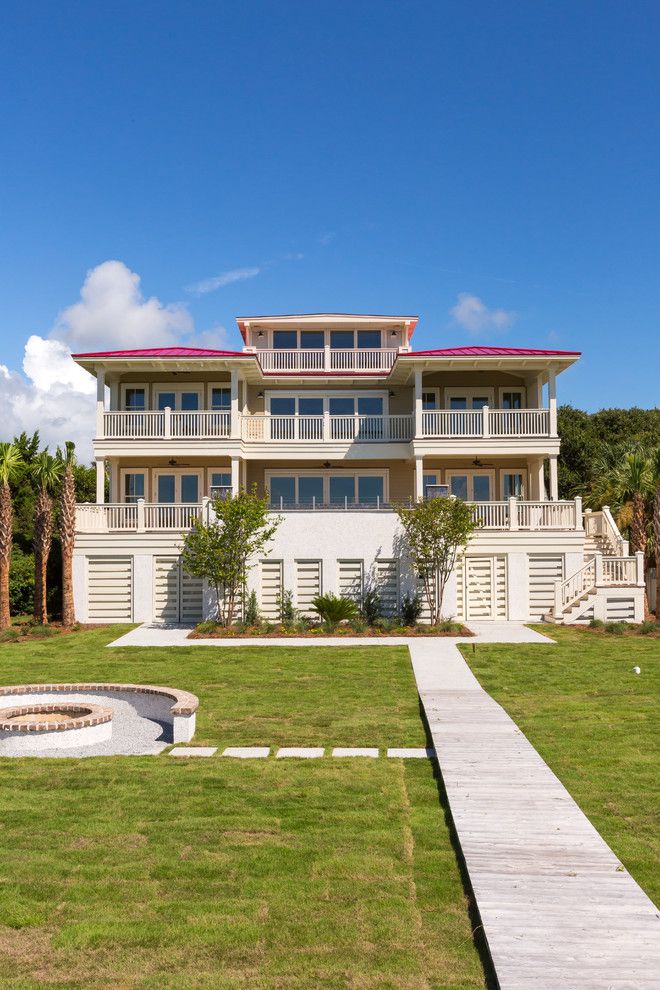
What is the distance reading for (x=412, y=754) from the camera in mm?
10305

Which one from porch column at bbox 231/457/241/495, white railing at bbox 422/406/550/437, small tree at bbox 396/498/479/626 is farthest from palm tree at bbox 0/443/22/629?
white railing at bbox 422/406/550/437

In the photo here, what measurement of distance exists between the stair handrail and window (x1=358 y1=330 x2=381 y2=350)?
1404 cm

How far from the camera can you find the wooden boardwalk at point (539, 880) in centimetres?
507

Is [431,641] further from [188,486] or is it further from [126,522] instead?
[188,486]

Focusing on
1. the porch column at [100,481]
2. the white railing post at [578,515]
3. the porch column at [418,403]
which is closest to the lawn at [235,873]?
the white railing post at [578,515]

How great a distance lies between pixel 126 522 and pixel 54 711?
1322 centimetres

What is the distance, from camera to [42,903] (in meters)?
6.20

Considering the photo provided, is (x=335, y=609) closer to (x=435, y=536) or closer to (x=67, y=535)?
(x=435, y=536)

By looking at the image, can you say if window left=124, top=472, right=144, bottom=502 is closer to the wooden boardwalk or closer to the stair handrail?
the stair handrail

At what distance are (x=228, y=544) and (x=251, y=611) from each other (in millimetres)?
2344

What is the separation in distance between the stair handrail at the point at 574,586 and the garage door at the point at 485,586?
1.86 meters

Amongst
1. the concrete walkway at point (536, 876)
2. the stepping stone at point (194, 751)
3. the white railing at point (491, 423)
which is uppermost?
the white railing at point (491, 423)

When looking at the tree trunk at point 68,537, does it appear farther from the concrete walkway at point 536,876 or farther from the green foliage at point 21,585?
the concrete walkway at point 536,876

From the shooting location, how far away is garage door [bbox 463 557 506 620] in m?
25.0
